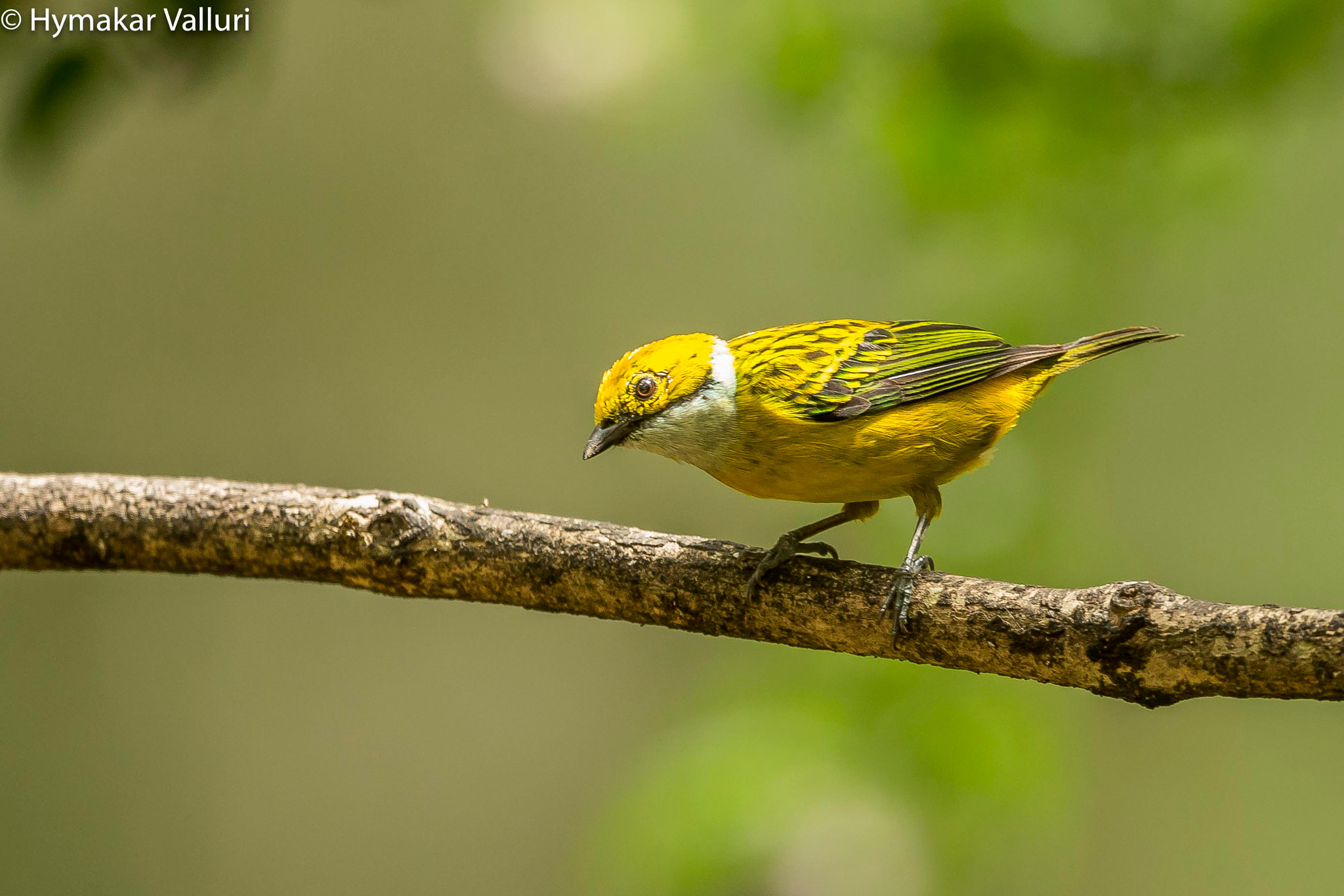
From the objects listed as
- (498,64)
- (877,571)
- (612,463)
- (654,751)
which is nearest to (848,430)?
(877,571)

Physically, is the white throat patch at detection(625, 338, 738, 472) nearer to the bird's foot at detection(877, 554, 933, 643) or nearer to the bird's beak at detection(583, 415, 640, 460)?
the bird's beak at detection(583, 415, 640, 460)

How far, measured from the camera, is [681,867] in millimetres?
4113

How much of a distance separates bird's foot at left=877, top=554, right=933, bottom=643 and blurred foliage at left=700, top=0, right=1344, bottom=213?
1.94 meters

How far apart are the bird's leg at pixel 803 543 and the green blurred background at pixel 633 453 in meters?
0.84

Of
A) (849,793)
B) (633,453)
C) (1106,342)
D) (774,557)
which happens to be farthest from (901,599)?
(633,453)

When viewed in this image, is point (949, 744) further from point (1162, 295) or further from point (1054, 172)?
point (1162, 295)

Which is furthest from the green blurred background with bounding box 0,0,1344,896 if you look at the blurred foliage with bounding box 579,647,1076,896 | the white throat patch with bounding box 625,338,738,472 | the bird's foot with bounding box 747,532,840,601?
the white throat patch with bounding box 625,338,738,472

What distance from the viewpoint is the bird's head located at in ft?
11.0

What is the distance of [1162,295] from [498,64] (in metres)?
3.67

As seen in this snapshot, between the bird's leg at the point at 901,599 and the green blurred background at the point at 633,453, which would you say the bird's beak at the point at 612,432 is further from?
the green blurred background at the point at 633,453

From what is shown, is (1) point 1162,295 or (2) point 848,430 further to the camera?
(1) point 1162,295

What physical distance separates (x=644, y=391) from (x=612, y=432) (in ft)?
0.55

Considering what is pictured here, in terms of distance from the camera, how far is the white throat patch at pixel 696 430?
3.35m

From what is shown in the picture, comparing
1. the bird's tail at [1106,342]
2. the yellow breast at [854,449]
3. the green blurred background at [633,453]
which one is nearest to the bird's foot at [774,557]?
the yellow breast at [854,449]
